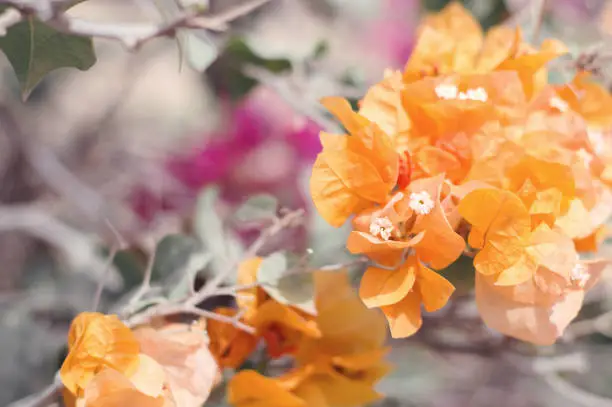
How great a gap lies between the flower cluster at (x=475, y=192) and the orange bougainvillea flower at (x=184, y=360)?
98 mm

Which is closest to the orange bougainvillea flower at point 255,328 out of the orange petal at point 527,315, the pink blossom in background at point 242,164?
the orange petal at point 527,315

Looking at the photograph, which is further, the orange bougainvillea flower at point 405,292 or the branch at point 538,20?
the branch at point 538,20

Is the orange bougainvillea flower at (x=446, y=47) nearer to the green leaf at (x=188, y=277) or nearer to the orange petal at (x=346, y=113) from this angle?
the orange petal at (x=346, y=113)

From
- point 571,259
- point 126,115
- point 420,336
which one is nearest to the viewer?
point 571,259

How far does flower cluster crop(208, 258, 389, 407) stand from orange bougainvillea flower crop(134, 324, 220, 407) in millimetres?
31

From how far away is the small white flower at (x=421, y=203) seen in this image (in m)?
0.36

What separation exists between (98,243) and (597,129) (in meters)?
0.47

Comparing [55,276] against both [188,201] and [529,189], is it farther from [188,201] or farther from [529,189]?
[529,189]

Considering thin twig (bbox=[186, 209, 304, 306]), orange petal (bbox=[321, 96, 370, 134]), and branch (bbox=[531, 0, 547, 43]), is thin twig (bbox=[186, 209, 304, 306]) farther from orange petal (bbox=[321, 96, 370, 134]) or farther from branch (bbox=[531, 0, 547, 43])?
branch (bbox=[531, 0, 547, 43])

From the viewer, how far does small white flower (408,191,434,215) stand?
1.17 ft

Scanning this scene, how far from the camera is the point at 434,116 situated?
0.40 meters

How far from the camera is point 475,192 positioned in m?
0.36

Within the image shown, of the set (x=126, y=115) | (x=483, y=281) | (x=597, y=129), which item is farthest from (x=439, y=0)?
(x=126, y=115)

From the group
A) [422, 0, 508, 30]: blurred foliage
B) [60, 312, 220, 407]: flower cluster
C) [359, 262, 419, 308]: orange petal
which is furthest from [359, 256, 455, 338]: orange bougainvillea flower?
[422, 0, 508, 30]: blurred foliage
